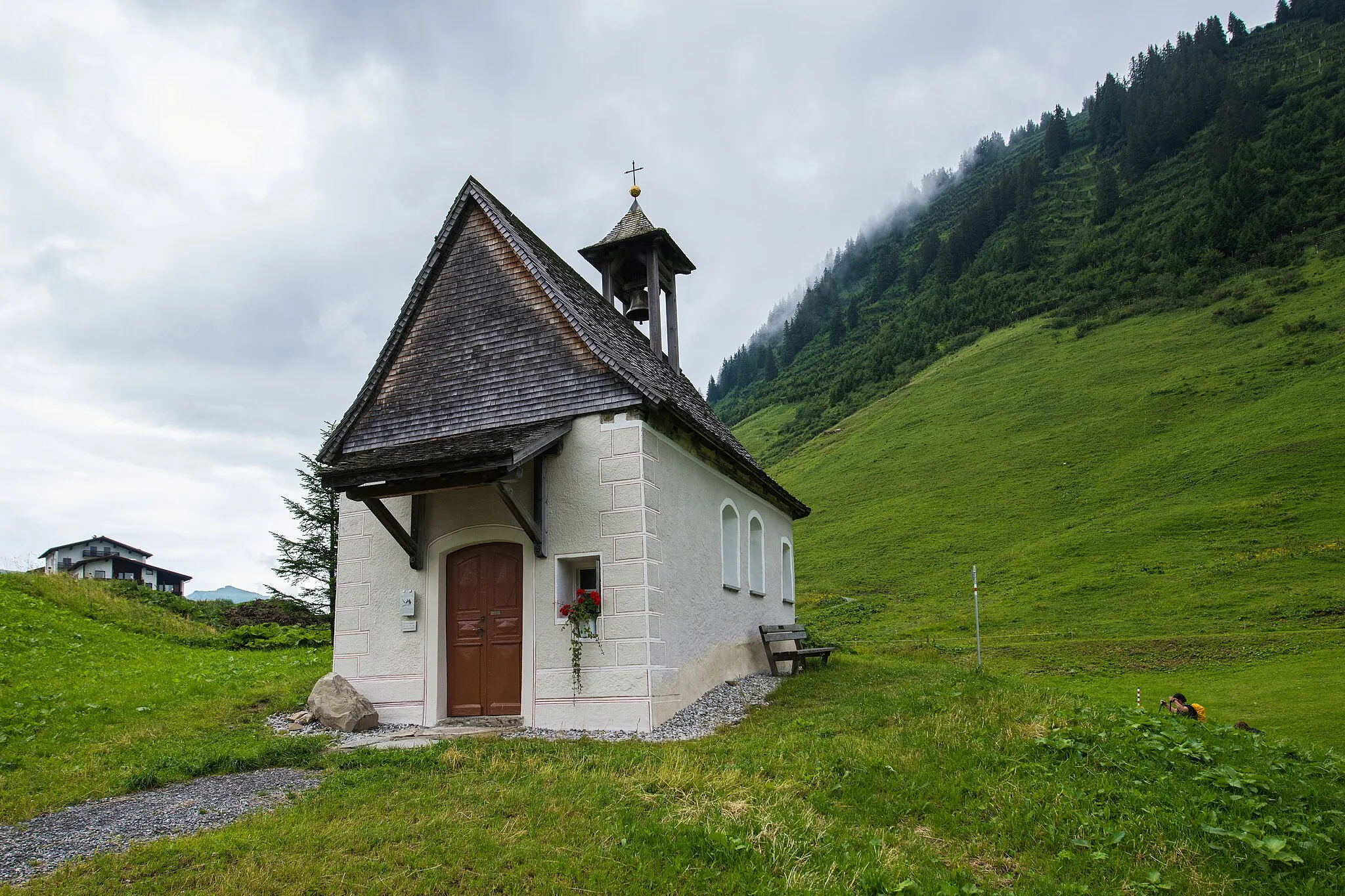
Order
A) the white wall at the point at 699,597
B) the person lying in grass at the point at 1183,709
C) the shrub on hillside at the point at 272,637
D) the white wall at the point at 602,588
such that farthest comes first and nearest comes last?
the shrub on hillside at the point at 272,637
the white wall at the point at 699,597
the white wall at the point at 602,588
the person lying in grass at the point at 1183,709

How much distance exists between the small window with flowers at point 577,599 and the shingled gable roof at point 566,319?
2330 mm

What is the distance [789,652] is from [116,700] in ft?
37.5

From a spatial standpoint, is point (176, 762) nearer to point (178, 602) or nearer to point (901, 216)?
point (178, 602)

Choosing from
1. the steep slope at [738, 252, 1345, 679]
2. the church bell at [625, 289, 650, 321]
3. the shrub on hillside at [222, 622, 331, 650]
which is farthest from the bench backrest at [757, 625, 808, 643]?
the shrub on hillside at [222, 622, 331, 650]

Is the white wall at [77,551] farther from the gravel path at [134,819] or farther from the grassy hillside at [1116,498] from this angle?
the gravel path at [134,819]

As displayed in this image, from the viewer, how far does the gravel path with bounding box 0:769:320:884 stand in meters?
5.71

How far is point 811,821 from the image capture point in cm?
617

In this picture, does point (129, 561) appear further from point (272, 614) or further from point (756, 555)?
point (756, 555)

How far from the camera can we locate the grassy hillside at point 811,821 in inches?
205

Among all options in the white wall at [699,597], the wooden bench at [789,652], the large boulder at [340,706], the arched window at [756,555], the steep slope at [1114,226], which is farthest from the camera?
the steep slope at [1114,226]

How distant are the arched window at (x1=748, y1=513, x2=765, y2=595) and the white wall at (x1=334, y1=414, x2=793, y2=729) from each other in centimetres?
370

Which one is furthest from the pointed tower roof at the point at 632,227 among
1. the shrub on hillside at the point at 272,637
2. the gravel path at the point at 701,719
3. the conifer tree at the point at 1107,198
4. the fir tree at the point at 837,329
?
the fir tree at the point at 837,329

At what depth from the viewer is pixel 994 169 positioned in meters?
158

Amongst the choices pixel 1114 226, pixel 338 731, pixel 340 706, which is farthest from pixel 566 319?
pixel 1114 226
